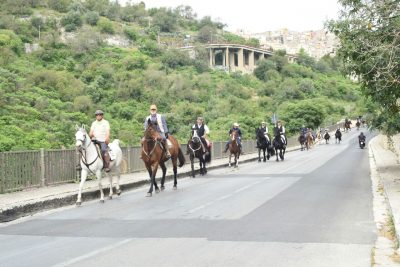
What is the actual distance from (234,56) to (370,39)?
6095 inches

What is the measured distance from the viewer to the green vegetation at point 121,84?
5822cm

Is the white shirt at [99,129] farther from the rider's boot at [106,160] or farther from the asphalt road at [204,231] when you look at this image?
the asphalt road at [204,231]

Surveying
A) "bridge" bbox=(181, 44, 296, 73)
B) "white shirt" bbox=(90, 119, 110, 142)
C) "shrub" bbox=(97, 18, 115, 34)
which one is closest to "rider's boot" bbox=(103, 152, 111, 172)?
"white shirt" bbox=(90, 119, 110, 142)

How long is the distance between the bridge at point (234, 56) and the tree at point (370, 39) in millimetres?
142408

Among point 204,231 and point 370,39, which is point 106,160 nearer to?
point 204,231

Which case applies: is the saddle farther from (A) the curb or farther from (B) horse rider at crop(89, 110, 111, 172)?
(A) the curb

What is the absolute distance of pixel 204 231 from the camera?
970cm

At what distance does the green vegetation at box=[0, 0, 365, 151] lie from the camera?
58219 millimetres

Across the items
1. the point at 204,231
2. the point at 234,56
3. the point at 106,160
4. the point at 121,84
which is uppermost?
the point at 234,56

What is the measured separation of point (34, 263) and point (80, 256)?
0.65m

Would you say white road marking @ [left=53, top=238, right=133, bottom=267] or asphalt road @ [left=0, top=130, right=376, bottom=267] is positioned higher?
white road marking @ [left=53, top=238, right=133, bottom=267]

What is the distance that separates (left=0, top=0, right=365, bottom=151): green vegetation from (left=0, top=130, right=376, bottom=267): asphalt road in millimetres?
9685

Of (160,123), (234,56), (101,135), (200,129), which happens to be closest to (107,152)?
(101,135)

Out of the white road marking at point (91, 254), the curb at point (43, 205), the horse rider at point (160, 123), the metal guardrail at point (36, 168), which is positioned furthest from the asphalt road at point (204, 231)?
the metal guardrail at point (36, 168)
